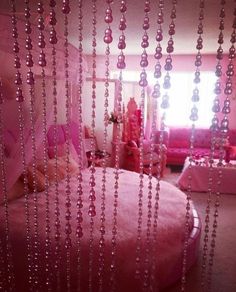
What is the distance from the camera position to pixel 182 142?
283 inches

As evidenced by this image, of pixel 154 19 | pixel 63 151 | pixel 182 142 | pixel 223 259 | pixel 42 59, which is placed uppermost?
pixel 154 19

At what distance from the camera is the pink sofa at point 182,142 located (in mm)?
6674

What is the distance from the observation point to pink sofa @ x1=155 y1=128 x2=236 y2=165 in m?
6.67

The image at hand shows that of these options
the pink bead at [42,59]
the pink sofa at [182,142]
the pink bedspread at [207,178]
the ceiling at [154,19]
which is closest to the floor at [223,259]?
the pink bedspread at [207,178]

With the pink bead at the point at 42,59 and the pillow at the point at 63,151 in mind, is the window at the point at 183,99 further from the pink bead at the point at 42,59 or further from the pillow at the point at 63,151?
the pink bead at the point at 42,59

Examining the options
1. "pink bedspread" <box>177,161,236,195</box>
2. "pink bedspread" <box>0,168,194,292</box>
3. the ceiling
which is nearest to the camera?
"pink bedspread" <box>0,168,194,292</box>

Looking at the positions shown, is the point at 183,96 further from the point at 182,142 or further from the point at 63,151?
the point at 63,151

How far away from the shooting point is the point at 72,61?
9.83 feet

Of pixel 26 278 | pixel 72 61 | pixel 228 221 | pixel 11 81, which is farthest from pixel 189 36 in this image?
pixel 26 278

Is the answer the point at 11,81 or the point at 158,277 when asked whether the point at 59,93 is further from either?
the point at 158,277

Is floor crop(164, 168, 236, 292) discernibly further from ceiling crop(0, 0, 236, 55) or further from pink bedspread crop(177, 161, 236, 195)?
ceiling crop(0, 0, 236, 55)

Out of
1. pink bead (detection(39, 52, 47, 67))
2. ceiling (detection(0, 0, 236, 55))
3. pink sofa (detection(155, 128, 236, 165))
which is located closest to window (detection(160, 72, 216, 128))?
pink sofa (detection(155, 128, 236, 165))

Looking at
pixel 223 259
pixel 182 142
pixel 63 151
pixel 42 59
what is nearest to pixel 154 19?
pixel 63 151

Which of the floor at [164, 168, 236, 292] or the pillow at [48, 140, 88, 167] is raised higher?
the pillow at [48, 140, 88, 167]
